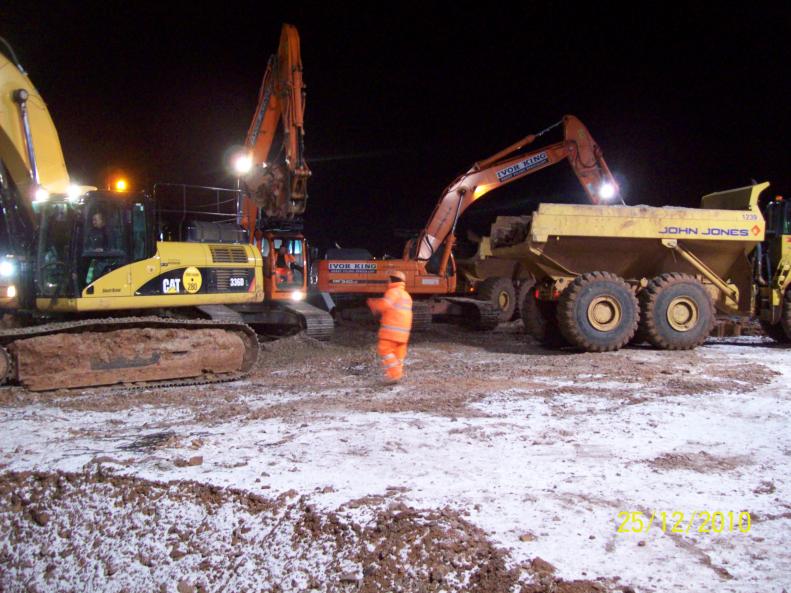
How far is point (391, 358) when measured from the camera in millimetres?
7129

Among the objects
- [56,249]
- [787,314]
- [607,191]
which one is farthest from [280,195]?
[787,314]

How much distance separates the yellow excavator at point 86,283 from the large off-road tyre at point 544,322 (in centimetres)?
556

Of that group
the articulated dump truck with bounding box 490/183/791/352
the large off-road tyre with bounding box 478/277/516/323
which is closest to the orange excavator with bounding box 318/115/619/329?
the large off-road tyre with bounding box 478/277/516/323

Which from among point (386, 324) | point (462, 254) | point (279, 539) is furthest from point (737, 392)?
point (462, 254)

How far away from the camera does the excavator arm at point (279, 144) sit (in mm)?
10172

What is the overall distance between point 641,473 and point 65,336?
5.84 m

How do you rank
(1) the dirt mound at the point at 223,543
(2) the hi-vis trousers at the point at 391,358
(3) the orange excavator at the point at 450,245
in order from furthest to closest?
(3) the orange excavator at the point at 450,245 → (2) the hi-vis trousers at the point at 391,358 → (1) the dirt mound at the point at 223,543

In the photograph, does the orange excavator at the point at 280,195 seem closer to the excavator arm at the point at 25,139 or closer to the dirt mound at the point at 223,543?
the excavator arm at the point at 25,139

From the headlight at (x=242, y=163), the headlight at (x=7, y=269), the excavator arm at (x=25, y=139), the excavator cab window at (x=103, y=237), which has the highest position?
the headlight at (x=242, y=163)

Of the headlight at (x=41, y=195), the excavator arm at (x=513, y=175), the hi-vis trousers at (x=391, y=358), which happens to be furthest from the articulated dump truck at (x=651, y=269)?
the headlight at (x=41, y=195)

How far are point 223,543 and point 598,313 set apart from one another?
7710 mm

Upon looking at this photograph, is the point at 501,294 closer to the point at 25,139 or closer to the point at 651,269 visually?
the point at 651,269
